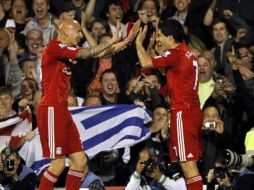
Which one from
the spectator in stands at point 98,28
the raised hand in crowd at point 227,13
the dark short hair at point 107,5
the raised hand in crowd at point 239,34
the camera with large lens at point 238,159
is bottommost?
the camera with large lens at point 238,159

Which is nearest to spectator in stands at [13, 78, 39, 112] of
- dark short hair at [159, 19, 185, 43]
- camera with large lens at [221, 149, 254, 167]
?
dark short hair at [159, 19, 185, 43]

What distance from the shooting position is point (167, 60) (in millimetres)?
12430

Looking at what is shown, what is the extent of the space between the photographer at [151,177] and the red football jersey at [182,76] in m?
0.84

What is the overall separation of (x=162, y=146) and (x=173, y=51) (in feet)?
7.11

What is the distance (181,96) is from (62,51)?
141cm

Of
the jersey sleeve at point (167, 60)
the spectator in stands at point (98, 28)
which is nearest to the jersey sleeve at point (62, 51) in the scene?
the jersey sleeve at point (167, 60)

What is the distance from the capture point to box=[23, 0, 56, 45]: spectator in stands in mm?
16922

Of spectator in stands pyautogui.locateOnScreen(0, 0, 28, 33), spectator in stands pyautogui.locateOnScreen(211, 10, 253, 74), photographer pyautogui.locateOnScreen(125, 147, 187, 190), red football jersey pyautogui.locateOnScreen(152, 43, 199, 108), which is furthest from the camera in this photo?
spectator in stands pyautogui.locateOnScreen(0, 0, 28, 33)

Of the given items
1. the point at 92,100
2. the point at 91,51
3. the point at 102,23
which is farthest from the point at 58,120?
the point at 102,23

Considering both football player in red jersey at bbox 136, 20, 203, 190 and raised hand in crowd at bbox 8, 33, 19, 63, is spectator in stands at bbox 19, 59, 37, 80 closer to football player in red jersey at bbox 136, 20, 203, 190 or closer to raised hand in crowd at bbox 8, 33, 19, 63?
raised hand in crowd at bbox 8, 33, 19, 63

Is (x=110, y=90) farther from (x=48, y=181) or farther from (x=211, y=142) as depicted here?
(x=48, y=181)

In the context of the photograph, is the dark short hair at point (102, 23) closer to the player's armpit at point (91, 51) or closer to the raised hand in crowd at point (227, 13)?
the raised hand in crowd at point (227, 13)

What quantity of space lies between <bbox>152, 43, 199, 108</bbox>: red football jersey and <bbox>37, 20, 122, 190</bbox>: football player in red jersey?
70 cm

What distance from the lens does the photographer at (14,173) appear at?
13236 mm
